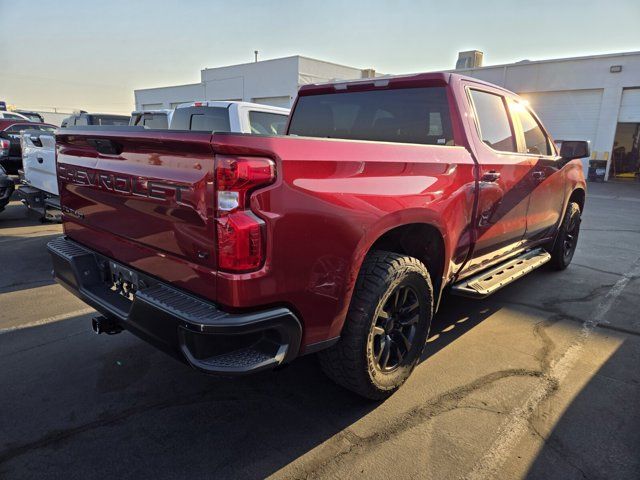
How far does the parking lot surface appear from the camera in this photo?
2.25 meters

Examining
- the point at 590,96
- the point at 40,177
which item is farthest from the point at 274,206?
the point at 590,96

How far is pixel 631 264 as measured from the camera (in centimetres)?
620

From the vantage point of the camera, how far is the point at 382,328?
265 cm

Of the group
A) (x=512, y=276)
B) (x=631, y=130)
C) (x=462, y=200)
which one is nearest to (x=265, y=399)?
(x=462, y=200)

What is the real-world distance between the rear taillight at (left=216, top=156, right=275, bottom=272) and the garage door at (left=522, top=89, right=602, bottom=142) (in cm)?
2221

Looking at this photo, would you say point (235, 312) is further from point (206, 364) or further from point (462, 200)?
point (462, 200)

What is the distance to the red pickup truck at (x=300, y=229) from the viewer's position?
1888 mm

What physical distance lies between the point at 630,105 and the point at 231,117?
1988 centimetres

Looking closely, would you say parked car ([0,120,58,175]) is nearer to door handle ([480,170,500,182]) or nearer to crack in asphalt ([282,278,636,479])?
door handle ([480,170,500,182])

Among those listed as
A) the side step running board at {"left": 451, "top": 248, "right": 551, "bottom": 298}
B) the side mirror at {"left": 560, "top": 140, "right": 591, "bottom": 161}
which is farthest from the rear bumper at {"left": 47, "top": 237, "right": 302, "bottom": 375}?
the side mirror at {"left": 560, "top": 140, "right": 591, "bottom": 161}

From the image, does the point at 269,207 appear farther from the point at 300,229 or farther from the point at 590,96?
the point at 590,96

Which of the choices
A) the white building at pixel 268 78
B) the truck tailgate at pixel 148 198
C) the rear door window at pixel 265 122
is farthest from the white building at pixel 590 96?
the truck tailgate at pixel 148 198

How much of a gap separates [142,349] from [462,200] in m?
2.60

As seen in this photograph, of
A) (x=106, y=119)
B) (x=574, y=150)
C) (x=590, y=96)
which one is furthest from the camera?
(x=590, y=96)
